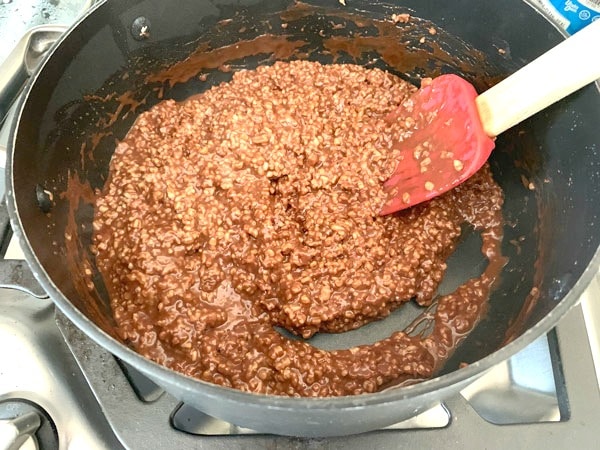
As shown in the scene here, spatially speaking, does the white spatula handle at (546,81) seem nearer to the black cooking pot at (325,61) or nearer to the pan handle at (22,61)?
the black cooking pot at (325,61)

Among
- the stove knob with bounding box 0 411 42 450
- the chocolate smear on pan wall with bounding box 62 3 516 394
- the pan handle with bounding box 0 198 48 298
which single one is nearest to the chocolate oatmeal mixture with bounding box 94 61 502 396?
the chocolate smear on pan wall with bounding box 62 3 516 394

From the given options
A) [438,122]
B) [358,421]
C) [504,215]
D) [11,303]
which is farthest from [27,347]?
[504,215]

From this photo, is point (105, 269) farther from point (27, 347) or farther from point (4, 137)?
point (4, 137)

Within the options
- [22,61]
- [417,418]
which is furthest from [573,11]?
[22,61]

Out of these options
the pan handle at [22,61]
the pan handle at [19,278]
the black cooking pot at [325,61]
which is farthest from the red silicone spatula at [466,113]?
the pan handle at [22,61]

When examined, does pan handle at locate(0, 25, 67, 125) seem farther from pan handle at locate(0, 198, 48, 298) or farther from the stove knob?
the stove knob

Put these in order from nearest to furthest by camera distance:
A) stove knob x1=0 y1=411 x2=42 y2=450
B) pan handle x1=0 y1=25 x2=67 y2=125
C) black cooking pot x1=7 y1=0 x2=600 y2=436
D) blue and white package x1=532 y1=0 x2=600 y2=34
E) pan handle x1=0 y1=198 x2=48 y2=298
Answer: black cooking pot x1=7 y1=0 x2=600 y2=436 < stove knob x1=0 y1=411 x2=42 y2=450 < pan handle x1=0 y1=198 x2=48 y2=298 < blue and white package x1=532 y1=0 x2=600 y2=34 < pan handle x1=0 y1=25 x2=67 y2=125
